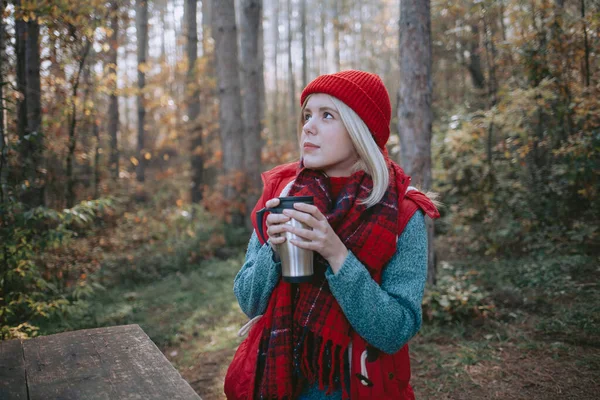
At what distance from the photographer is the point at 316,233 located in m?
1.54

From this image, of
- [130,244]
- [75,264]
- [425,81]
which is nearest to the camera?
[425,81]

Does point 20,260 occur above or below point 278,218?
below

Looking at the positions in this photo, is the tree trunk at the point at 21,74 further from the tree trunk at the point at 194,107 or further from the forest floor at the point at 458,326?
the tree trunk at the point at 194,107

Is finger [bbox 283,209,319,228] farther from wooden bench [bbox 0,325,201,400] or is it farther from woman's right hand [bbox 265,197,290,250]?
wooden bench [bbox 0,325,201,400]

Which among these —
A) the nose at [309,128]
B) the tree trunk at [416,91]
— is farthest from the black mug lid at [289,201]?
the tree trunk at [416,91]

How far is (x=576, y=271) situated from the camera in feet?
18.3

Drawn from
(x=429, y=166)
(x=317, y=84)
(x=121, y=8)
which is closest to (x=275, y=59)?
(x=121, y=8)

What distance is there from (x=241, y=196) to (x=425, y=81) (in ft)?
19.3

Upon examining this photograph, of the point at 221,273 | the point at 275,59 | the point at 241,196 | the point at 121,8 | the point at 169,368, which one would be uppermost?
the point at 275,59

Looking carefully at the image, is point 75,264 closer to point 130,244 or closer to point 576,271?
point 130,244

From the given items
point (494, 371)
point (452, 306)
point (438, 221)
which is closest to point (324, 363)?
point (494, 371)

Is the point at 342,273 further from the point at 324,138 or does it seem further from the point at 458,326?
the point at 458,326

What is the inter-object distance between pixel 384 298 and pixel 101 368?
116 cm

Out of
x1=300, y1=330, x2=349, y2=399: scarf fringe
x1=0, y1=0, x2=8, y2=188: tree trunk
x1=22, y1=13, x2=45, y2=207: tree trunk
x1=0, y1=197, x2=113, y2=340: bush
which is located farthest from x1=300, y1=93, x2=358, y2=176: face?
x1=22, y1=13, x2=45, y2=207: tree trunk
